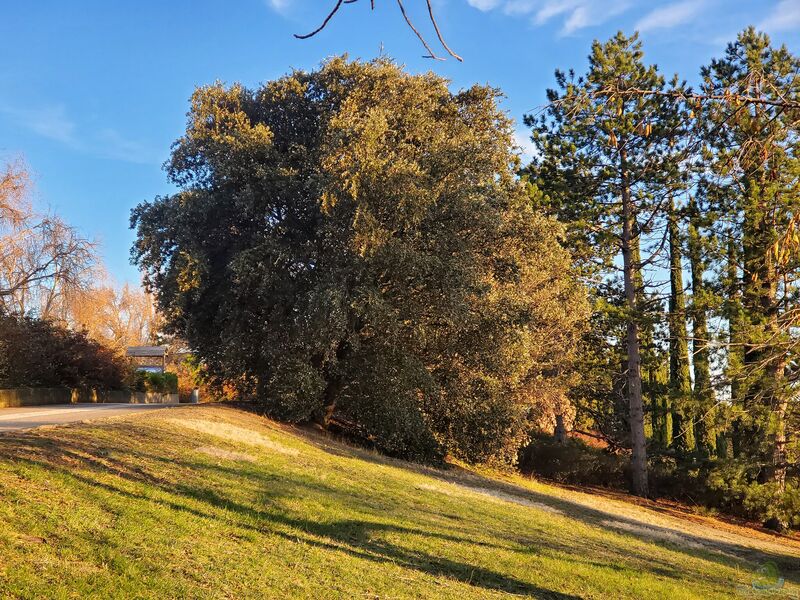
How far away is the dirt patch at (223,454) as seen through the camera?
11492mm

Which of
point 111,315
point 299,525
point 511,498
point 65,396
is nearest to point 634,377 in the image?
point 511,498

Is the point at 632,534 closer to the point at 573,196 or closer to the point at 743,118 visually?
the point at 743,118

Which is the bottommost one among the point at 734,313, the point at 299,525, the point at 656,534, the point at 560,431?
the point at 656,534

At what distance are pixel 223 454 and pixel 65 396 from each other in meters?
20.6

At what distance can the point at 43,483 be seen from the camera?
6.98m

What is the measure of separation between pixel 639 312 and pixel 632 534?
11702 millimetres

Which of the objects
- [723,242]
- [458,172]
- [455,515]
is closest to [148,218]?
[458,172]

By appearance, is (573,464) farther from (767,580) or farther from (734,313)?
(767,580)

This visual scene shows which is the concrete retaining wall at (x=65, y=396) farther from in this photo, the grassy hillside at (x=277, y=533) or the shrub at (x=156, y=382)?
the grassy hillside at (x=277, y=533)

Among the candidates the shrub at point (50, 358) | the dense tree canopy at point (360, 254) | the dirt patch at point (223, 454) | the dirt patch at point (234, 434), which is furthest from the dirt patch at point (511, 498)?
the shrub at point (50, 358)

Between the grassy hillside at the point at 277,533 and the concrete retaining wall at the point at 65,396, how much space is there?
13484mm

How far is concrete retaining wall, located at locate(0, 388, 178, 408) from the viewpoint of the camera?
79.4ft

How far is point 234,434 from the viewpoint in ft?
47.0

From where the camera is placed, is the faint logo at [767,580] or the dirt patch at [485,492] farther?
the dirt patch at [485,492]
